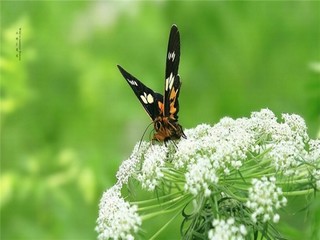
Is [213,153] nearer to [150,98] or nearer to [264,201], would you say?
[264,201]

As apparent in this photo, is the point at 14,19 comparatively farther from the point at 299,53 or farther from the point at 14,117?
the point at 299,53

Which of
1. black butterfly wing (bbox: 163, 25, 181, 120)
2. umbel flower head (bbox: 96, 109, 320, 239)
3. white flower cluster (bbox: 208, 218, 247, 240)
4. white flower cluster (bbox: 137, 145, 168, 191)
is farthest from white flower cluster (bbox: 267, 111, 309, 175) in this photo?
black butterfly wing (bbox: 163, 25, 181, 120)

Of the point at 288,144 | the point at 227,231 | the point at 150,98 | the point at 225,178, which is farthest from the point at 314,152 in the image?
the point at 150,98

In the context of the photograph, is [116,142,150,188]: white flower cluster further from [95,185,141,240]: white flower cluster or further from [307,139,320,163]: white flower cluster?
[307,139,320,163]: white flower cluster

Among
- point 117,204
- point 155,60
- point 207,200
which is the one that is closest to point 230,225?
point 207,200

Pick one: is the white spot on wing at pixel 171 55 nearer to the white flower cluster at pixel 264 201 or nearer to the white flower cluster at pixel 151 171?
the white flower cluster at pixel 151 171
